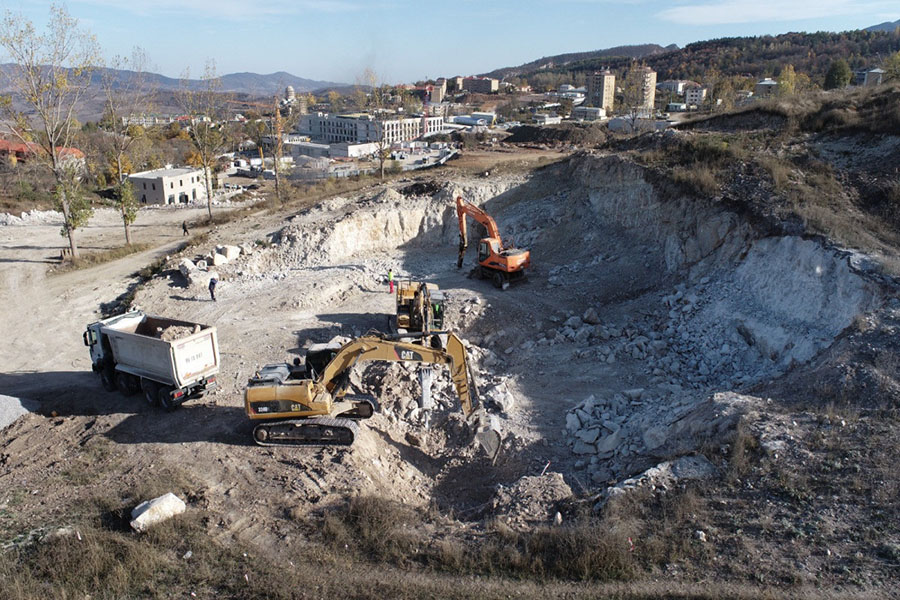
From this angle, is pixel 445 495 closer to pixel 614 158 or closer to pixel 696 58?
pixel 614 158

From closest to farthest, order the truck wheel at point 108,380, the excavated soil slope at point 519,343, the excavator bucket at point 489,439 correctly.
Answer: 1. the excavated soil slope at point 519,343
2. the excavator bucket at point 489,439
3. the truck wheel at point 108,380

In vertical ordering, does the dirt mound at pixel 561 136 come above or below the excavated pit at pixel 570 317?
above

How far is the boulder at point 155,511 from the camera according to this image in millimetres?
8617

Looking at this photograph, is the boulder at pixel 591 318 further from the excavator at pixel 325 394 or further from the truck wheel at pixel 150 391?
the truck wheel at pixel 150 391

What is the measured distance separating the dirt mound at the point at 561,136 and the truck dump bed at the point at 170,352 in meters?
42.6

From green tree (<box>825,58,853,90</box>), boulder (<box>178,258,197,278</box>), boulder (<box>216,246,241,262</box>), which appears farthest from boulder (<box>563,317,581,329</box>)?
green tree (<box>825,58,853,90</box>)

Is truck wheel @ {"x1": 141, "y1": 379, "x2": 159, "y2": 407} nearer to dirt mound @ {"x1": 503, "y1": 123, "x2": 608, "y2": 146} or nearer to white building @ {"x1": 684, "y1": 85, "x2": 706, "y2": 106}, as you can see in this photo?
dirt mound @ {"x1": 503, "y1": 123, "x2": 608, "y2": 146}

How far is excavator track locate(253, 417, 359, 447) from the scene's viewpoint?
11.1 meters

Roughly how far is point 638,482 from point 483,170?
2346cm

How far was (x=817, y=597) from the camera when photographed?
7.01m

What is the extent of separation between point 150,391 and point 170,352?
1502 mm

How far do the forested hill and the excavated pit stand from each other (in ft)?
274

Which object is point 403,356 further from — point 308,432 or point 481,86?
point 481,86

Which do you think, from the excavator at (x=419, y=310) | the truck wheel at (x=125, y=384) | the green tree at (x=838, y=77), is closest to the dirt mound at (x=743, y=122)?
the excavator at (x=419, y=310)
